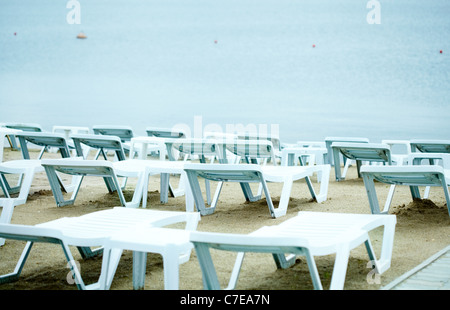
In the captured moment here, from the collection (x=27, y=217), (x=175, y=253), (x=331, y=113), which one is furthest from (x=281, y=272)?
(x=331, y=113)

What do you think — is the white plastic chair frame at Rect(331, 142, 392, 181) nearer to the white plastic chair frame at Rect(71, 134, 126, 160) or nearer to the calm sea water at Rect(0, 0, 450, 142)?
the white plastic chair frame at Rect(71, 134, 126, 160)

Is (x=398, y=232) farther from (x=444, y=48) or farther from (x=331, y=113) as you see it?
(x=444, y=48)

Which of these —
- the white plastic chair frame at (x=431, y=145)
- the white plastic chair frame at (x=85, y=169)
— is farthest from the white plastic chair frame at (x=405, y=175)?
the white plastic chair frame at (x=431, y=145)

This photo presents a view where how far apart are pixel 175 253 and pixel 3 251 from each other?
188 centimetres

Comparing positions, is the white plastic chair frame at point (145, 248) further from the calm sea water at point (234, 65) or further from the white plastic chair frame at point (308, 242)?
the calm sea water at point (234, 65)

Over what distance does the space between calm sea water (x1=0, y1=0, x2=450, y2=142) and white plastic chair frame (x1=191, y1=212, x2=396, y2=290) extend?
15.2m

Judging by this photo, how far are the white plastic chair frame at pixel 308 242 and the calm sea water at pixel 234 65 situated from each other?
15221 mm

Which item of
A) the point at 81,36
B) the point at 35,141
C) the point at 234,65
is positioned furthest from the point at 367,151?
the point at 81,36

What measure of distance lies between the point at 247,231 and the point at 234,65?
134ft

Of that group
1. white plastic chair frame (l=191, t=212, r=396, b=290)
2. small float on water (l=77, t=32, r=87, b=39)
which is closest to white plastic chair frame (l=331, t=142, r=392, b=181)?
white plastic chair frame (l=191, t=212, r=396, b=290)

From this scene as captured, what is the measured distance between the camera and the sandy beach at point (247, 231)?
368cm

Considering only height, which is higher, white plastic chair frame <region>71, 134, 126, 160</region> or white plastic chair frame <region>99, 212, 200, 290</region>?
white plastic chair frame <region>71, 134, 126, 160</region>

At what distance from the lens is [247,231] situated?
16.0 ft

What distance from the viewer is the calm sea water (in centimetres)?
2580
